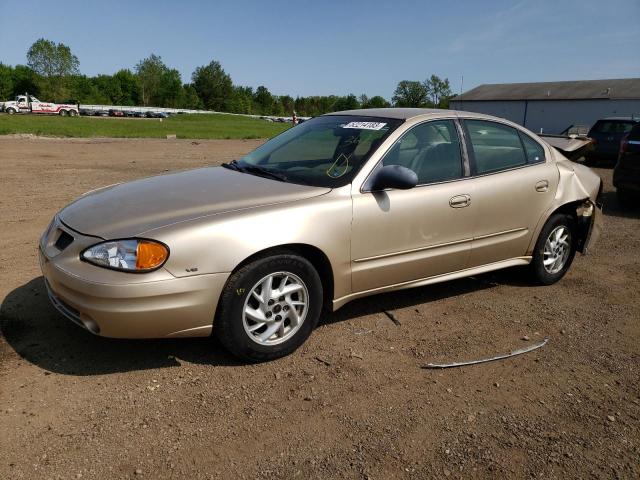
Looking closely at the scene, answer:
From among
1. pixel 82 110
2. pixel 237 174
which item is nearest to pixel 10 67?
pixel 82 110

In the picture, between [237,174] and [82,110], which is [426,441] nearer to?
[237,174]

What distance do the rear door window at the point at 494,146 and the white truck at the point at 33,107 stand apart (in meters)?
66.5

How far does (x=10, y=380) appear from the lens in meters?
3.14

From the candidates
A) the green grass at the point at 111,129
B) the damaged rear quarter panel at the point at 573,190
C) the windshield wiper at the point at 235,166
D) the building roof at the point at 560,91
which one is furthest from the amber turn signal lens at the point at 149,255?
the building roof at the point at 560,91

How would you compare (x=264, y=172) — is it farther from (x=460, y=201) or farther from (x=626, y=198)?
(x=626, y=198)

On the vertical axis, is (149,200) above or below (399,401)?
above

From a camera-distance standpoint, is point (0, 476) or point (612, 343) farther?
point (612, 343)

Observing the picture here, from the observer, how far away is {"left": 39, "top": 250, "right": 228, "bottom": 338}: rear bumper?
297cm

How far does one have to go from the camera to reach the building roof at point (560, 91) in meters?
58.6

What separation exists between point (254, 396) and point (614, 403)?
6.96 ft

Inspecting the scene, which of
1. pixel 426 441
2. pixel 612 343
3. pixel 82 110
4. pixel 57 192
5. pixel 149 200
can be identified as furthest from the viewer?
pixel 82 110

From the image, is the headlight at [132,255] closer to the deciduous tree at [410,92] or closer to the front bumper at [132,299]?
the front bumper at [132,299]

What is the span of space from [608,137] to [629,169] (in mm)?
8710

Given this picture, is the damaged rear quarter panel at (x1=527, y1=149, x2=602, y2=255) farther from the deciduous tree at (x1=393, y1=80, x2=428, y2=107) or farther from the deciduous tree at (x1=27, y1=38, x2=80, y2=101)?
the deciduous tree at (x1=27, y1=38, x2=80, y2=101)
